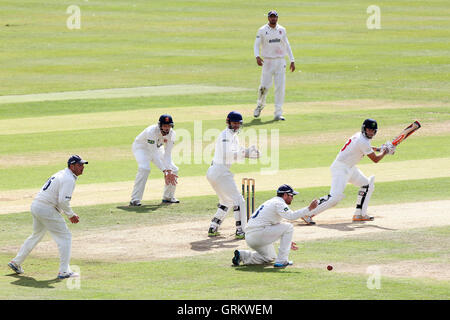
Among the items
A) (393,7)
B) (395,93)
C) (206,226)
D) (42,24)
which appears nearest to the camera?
(206,226)

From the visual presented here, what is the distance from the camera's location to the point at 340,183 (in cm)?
1711

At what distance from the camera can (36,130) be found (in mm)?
27172

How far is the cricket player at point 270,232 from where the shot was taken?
14031mm

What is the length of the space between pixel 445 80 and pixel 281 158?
13.8 meters

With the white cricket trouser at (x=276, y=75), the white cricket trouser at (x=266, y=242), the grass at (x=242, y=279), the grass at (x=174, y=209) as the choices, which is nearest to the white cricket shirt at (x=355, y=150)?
the grass at (x=174, y=209)

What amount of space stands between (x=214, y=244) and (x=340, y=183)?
111 inches

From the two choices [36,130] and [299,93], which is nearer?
[36,130]

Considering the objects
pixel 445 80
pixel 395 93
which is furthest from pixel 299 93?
pixel 445 80

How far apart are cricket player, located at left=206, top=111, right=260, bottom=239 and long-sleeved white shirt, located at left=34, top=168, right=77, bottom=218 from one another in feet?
10.1

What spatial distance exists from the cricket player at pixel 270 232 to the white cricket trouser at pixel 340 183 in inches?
102

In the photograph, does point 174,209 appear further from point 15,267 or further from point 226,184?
point 15,267

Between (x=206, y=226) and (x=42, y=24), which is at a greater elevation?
(x=42, y=24)

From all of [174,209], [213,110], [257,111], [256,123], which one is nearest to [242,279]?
[174,209]

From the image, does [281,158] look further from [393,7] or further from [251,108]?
[393,7]
